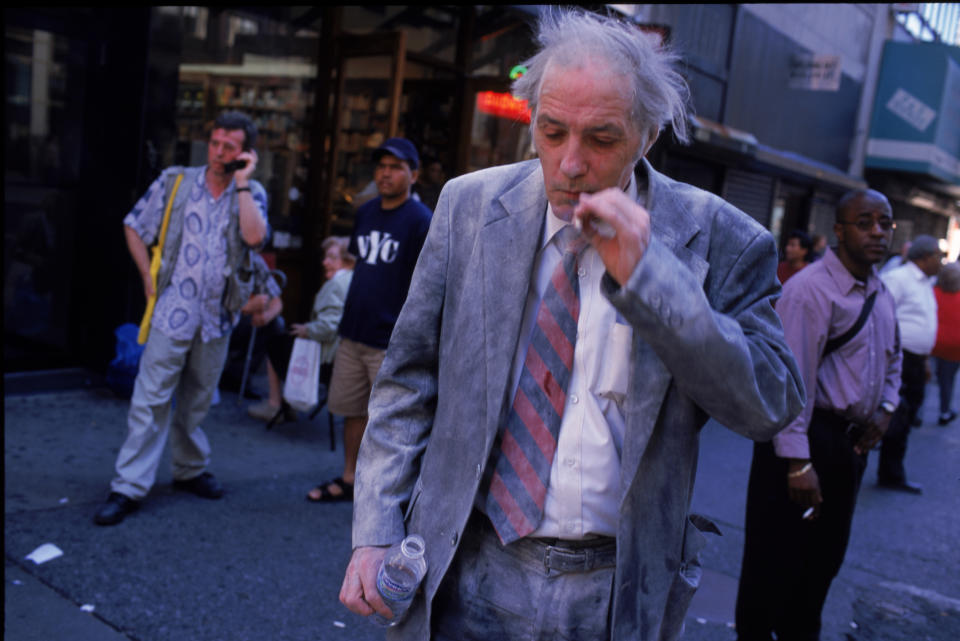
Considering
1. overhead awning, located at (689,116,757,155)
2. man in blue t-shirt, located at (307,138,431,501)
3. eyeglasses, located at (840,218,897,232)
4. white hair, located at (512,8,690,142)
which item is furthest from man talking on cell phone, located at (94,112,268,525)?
overhead awning, located at (689,116,757,155)

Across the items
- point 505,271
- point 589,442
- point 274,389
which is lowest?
point 274,389

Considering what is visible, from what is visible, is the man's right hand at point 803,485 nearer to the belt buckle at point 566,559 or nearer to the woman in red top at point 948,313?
the belt buckle at point 566,559

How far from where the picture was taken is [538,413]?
1.82 metres

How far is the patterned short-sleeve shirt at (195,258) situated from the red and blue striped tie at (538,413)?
3442 millimetres

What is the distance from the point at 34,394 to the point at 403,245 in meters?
3.31

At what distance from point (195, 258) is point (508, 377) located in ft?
11.4

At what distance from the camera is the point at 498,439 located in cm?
186

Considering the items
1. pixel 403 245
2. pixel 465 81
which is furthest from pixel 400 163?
pixel 465 81

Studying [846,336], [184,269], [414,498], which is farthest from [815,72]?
[414,498]

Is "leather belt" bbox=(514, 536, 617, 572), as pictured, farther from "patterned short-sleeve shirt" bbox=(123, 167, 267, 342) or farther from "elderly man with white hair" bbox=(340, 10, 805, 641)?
"patterned short-sleeve shirt" bbox=(123, 167, 267, 342)

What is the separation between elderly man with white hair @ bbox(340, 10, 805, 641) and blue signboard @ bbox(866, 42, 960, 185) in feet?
70.1

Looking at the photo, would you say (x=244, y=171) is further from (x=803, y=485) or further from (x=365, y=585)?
(x=365, y=585)

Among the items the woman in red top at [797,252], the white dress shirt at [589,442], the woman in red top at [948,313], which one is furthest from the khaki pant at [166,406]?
the woman in red top at [797,252]

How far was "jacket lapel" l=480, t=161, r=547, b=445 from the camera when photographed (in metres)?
1.81
